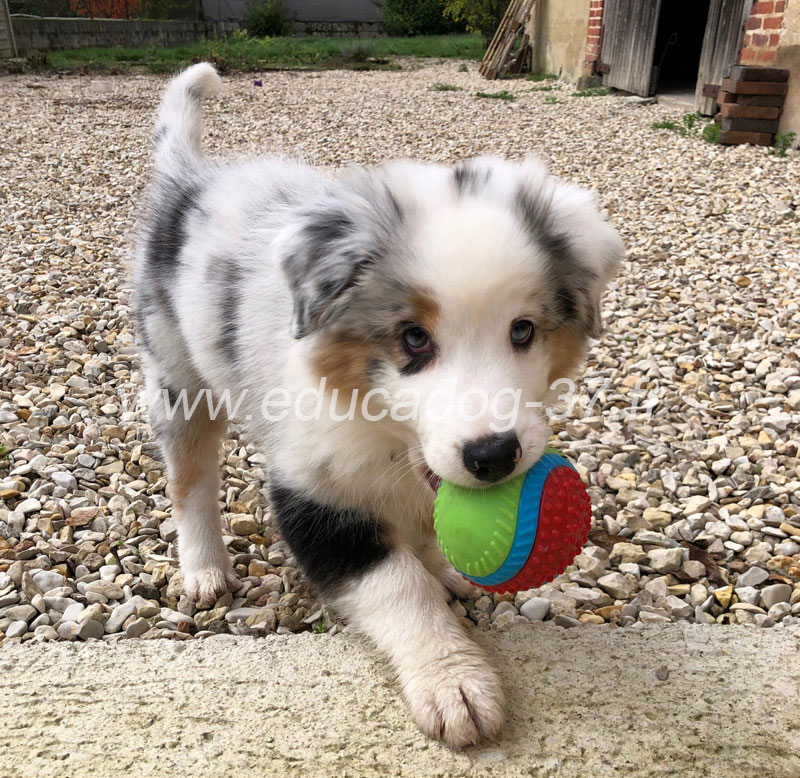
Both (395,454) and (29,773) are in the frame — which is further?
(395,454)

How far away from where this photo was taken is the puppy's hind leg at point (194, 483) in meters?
2.46

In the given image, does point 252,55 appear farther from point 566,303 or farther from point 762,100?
point 566,303

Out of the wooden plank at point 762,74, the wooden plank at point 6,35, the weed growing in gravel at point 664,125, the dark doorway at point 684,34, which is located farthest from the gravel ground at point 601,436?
the wooden plank at point 6,35

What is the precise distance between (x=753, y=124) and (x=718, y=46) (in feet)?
6.12

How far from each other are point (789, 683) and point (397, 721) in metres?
0.96

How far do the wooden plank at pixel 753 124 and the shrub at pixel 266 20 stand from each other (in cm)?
1889

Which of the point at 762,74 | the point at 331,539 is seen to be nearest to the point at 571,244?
the point at 331,539

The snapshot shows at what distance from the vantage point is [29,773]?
5.38 feet

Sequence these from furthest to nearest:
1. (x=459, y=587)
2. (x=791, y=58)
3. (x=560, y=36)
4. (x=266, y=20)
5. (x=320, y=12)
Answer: (x=320, y=12) → (x=266, y=20) → (x=560, y=36) → (x=791, y=58) → (x=459, y=587)

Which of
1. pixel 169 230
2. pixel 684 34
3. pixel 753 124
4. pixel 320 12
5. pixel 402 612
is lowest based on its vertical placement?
pixel 402 612

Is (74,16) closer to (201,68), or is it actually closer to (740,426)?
(201,68)

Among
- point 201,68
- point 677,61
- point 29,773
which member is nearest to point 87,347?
point 201,68

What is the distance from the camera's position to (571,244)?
6.39 feet

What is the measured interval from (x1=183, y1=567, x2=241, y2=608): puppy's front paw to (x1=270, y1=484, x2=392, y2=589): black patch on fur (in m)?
0.46
